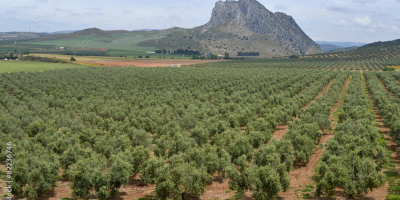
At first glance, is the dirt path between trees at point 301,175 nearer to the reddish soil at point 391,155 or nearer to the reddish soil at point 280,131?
the reddish soil at point 391,155

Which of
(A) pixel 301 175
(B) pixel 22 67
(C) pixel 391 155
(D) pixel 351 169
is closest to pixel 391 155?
(C) pixel 391 155

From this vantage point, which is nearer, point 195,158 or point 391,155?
point 195,158

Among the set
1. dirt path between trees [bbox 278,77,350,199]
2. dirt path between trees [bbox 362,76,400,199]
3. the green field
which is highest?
the green field

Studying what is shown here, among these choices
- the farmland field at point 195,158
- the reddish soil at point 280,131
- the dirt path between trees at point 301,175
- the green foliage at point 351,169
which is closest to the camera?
the green foliage at point 351,169

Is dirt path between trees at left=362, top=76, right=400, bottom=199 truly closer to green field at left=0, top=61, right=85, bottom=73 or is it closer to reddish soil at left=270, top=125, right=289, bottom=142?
reddish soil at left=270, top=125, right=289, bottom=142

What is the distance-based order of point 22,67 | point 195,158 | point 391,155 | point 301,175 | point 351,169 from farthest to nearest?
point 22,67, point 391,155, point 301,175, point 195,158, point 351,169

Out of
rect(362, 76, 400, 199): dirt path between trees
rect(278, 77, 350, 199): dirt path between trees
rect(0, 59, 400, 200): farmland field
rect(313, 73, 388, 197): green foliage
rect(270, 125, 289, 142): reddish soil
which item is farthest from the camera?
rect(270, 125, 289, 142): reddish soil

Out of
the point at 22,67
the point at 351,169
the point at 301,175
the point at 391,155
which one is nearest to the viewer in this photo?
the point at 351,169

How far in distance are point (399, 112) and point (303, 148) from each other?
20327 millimetres

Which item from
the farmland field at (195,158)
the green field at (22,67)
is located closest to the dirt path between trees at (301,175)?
the farmland field at (195,158)

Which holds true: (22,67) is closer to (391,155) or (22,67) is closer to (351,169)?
(351,169)

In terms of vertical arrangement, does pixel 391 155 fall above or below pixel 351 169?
below

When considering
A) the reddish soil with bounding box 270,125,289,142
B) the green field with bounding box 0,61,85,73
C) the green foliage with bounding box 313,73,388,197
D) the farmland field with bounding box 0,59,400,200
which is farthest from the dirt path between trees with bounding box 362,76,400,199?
the green field with bounding box 0,61,85,73

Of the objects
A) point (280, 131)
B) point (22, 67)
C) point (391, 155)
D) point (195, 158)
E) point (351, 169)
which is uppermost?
point (22, 67)
